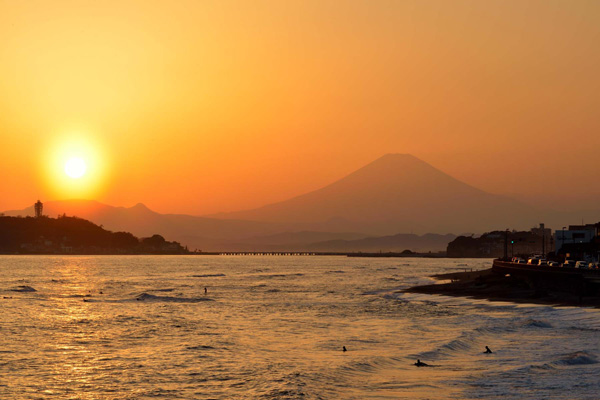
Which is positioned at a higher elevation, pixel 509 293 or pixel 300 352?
pixel 509 293

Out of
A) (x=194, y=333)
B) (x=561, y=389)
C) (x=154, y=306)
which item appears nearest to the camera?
(x=561, y=389)

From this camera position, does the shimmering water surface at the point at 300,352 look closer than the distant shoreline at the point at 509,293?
Yes

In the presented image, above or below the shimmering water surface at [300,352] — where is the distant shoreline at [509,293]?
above

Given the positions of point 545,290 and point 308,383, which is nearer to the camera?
point 308,383

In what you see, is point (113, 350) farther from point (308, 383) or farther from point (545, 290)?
point (545, 290)

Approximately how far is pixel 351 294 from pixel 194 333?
4882 centimetres

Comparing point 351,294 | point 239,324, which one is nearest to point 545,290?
point 351,294

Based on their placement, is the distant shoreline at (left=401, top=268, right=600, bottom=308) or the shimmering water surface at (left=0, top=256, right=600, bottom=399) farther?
the distant shoreline at (left=401, top=268, right=600, bottom=308)

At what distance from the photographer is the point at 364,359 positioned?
40.5 m

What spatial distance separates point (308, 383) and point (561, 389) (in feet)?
38.1

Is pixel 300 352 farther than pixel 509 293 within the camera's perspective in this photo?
No

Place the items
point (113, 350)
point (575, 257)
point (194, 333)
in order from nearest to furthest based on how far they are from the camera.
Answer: point (113, 350) → point (194, 333) → point (575, 257)

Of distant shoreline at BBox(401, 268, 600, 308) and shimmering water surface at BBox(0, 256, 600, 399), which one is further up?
distant shoreline at BBox(401, 268, 600, 308)

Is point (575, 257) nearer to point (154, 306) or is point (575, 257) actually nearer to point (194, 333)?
point (154, 306)
